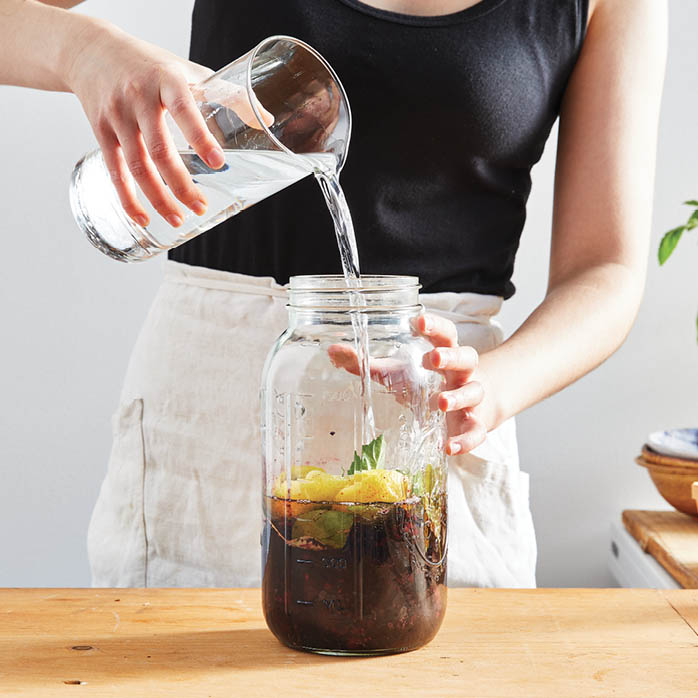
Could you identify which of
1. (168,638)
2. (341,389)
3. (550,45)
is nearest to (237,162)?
(341,389)

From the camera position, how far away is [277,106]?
26.5 inches

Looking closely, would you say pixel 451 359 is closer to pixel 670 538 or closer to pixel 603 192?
pixel 603 192

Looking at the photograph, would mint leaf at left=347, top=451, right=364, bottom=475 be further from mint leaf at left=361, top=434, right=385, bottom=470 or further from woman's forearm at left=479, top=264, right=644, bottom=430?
woman's forearm at left=479, top=264, right=644, bottom=430

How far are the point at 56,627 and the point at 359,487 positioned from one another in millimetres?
264

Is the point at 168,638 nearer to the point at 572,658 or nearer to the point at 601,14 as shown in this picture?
the point at 572,658

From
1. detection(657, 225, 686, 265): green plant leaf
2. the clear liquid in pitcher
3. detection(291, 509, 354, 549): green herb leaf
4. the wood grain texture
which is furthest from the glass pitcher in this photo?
detection(657, 225, 686, 265): green plant leaf

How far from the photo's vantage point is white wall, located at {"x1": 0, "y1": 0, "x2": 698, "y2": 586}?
1.84 m

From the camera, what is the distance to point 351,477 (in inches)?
25.3

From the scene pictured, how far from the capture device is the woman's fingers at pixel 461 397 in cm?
68

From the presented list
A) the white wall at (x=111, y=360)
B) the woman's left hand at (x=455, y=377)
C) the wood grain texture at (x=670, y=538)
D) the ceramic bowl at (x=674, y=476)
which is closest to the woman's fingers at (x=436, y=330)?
the woman's left hand at (x=455, y=377)

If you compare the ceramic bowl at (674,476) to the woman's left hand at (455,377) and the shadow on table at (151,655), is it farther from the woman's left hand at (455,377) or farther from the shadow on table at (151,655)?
the shadow on table at (151,655)

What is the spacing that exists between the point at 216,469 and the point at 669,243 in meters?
1.02

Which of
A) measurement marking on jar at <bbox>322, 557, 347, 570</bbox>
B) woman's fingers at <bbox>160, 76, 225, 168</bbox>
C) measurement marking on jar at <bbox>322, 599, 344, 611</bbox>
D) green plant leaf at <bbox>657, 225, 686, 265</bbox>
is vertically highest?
woman's fingers at <bbox>160, 76, 225, 168</bbox>

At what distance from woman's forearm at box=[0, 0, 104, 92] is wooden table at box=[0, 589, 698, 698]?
0.40 meters
